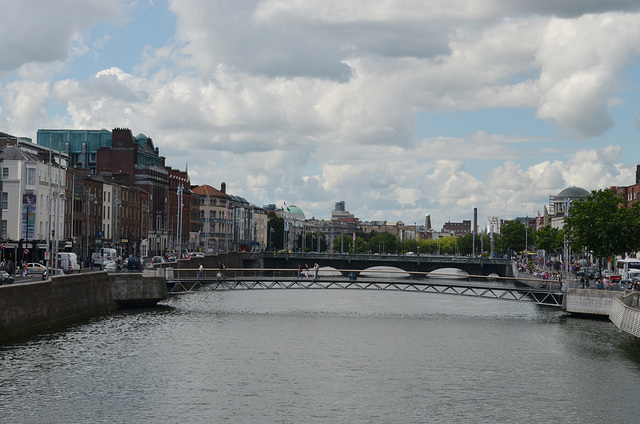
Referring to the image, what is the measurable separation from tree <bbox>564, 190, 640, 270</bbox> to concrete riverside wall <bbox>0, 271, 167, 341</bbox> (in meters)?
52.0

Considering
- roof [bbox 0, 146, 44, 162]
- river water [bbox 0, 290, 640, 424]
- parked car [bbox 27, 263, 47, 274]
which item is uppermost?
roof [bbox 0, 146, 44, 162]

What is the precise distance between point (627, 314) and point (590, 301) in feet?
43.4

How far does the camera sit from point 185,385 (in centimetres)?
4769

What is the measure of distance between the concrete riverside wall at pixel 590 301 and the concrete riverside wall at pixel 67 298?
38.2 metres

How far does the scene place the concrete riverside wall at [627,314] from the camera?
6594cm

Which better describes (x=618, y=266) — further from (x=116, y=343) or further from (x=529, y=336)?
(x=116, y=343)

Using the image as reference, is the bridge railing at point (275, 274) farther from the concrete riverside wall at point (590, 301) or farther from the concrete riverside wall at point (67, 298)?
the concrete riverside wall at point (590, 301)

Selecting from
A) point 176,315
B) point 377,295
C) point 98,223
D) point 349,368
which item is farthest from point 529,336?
point 98,223

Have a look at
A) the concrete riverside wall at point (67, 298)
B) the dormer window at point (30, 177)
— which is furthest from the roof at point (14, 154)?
the concrete riverside wall at point (67, 298)

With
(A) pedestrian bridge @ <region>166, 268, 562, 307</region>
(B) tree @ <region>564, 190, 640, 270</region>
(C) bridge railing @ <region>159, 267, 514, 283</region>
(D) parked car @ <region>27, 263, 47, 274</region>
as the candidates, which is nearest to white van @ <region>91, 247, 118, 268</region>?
(C) bridge railing @ <region>159, 267, 514, 283</region>

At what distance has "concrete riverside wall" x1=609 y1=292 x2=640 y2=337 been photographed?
216ft

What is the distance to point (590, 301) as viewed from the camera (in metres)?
82.2

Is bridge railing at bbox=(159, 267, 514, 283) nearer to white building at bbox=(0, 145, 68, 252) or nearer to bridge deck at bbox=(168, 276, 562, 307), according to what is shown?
bridge deck at bbox=(168, 276, 562, 307)

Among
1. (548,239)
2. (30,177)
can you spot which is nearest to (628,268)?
(548,239)
